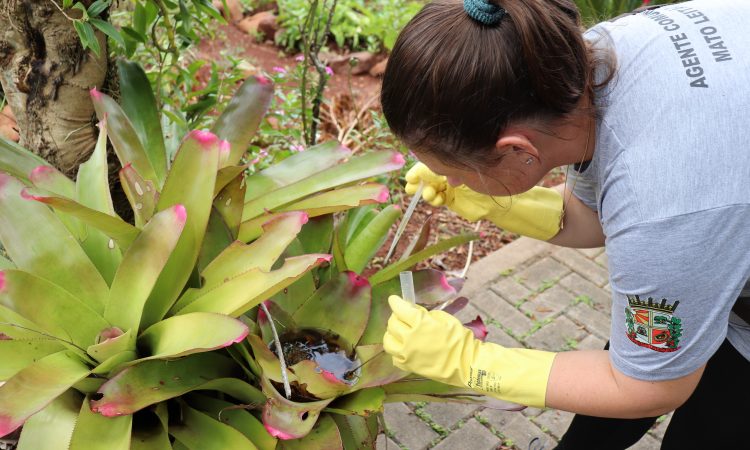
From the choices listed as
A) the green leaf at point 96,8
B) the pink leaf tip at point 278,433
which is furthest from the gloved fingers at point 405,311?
the green leaf at point 96,8

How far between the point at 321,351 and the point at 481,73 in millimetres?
729

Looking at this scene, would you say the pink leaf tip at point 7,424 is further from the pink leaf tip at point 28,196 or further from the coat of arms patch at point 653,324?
the coat of arms patch at point 653,324

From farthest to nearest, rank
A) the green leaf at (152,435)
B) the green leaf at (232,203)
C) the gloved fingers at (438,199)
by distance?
the gloved fingers at (438,199) → the green leaf at (232,203) → the green leaf at (152,435)

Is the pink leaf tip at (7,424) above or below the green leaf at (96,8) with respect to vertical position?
below

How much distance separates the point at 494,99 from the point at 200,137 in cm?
61

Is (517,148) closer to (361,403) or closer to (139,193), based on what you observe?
(361,403)

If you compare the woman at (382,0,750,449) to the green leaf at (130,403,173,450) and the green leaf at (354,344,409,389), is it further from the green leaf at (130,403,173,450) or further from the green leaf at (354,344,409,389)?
the green leaf at (130,403,173,450)

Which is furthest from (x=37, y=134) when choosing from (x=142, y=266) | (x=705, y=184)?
(x=705, y=184)

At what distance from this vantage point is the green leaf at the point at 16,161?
1.57 metres

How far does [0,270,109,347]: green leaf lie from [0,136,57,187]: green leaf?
0.40m

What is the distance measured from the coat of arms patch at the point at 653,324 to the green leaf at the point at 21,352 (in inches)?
42.5

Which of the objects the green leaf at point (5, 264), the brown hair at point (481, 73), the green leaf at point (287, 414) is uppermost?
the brown hair at point (481, 73)

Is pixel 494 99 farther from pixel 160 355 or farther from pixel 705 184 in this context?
pixel 160 355

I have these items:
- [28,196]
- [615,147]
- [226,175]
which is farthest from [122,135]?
[615,147]
